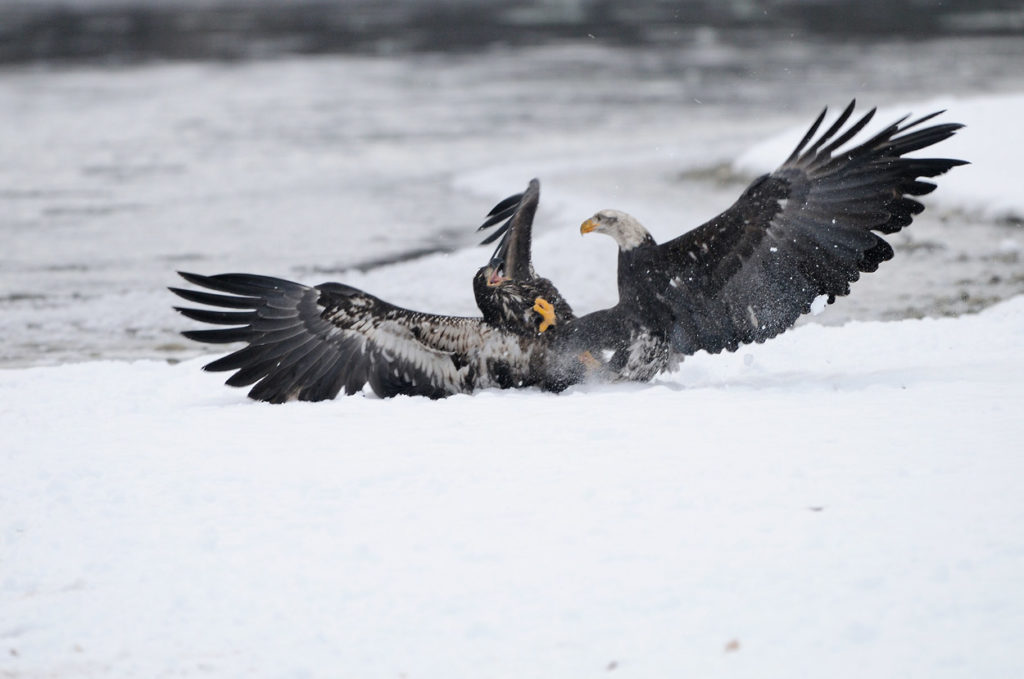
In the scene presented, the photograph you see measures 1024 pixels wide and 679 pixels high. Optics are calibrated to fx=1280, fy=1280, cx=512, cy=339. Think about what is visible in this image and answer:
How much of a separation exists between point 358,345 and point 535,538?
90.5 inches

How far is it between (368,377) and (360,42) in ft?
93.4

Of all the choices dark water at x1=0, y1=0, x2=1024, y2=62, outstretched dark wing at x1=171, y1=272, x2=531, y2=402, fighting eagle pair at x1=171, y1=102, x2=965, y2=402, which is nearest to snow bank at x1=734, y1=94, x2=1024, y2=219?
fighting eagle pair at x1=171, y1=102, x2=965, y2=402

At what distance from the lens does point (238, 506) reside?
4465 millimetres

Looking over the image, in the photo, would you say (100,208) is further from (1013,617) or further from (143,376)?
(1013,617)

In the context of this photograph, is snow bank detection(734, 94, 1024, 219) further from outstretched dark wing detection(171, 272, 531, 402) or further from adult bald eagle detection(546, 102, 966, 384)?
outstretched dark wing detection(171, 272, 531, 402)

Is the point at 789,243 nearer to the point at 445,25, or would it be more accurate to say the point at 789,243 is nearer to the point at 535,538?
the point at 535,538

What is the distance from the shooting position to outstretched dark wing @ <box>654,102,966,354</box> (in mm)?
5770

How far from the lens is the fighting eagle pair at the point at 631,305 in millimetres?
5793

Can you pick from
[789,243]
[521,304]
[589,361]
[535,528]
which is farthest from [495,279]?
[535,528]

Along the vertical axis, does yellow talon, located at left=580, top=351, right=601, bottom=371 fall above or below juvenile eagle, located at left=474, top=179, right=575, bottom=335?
below

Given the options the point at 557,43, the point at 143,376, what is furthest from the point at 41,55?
the point at 143,376

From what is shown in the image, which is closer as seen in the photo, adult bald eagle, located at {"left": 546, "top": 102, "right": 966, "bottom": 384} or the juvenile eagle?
adult bald eagle, located at {"left": 546, "top": 102, "right": 966, "bottom": 384}

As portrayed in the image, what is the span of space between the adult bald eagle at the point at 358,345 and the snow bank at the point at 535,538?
549 mm

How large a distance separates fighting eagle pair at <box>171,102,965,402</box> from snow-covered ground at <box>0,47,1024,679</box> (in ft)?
0.91
